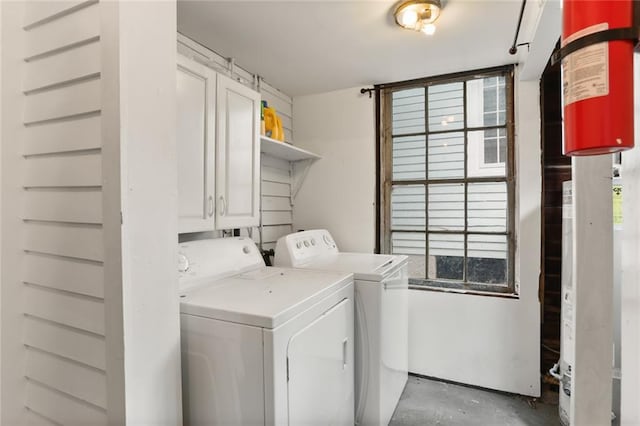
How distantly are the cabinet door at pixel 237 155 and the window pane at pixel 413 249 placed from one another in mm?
1361

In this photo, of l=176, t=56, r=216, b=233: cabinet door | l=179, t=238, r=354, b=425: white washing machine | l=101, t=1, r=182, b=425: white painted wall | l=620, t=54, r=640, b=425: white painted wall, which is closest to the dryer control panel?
l=179, t=238, r=354, b=425: white washing machine

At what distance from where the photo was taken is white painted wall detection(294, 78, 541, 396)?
236 cm

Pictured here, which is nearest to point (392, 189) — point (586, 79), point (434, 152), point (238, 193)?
point (434, 152)

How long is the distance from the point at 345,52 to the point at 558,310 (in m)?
2.39

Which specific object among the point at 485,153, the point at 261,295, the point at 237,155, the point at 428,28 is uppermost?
the point at 428,28

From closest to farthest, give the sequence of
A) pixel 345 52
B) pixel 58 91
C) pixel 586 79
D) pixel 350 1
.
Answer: pixel 586 79, pixel 58 91, pixel 350 1, pixel 345 52

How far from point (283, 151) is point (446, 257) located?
62.1 inches

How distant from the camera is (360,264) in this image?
84.4 inches

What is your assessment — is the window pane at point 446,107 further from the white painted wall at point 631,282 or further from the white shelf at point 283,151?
the white painted wall at point 631,282

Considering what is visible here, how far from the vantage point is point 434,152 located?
273cm

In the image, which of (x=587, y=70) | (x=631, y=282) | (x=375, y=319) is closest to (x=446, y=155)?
(x=375, y=319)

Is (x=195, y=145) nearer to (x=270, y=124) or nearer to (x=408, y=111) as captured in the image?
(x=270, y=124)

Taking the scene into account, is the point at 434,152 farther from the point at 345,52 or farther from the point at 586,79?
the point at 586,79

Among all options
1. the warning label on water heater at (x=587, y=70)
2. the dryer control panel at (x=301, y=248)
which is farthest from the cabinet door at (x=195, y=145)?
→ the warning label on water heater at (x=587, y=70)
